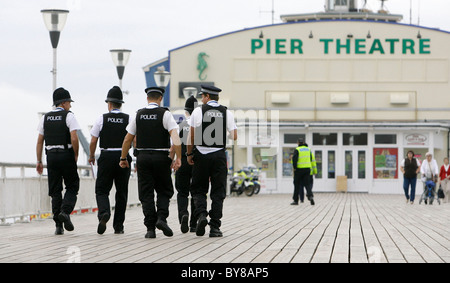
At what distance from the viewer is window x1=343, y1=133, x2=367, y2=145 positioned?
4059 cm

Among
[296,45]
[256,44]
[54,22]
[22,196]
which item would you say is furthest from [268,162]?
[22,196]

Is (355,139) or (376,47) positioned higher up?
(376,47)

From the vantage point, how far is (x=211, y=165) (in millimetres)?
11023

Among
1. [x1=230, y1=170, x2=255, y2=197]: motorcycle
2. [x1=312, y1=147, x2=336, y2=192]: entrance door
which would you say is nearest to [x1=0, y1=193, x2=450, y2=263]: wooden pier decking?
[x1=230, y1=170, x2=255, y2=197]: motorcycle

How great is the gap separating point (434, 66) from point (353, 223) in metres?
30.3

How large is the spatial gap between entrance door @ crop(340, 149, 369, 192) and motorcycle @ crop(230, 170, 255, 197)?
7744mm

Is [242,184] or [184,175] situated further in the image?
[242,184]

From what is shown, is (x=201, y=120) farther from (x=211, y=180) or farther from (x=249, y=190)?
(x=249, y=190)

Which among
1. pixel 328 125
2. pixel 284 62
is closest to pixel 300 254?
pixel 328 125

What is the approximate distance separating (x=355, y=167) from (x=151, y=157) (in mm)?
30675

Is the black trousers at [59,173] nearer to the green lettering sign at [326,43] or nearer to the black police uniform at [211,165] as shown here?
the black police uniform at [211,165]

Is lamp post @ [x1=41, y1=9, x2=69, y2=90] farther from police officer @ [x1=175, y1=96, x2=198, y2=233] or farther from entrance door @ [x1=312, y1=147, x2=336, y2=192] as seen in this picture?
entrance door @ [x1=312, y1=147, x2=336, y2=192]

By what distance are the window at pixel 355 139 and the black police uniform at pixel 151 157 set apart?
30655 mm
